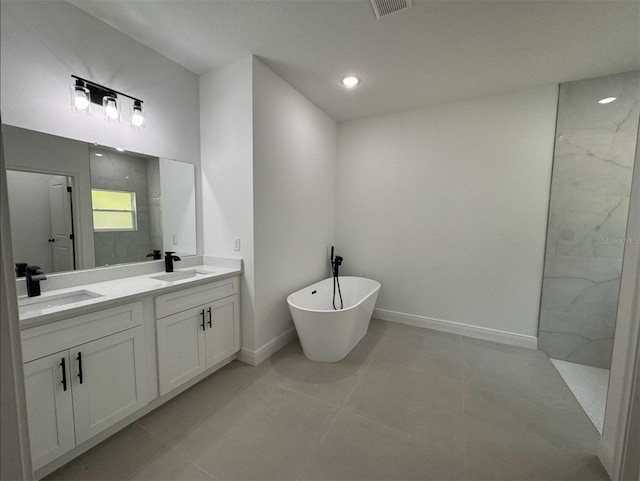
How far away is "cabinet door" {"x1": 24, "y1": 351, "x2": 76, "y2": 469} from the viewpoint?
1274 millimetres

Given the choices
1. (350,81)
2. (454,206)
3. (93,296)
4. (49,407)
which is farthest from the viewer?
(454,206)

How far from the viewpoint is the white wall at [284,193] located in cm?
237

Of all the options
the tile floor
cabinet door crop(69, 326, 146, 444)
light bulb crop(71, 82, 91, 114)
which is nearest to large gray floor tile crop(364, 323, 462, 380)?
the tile floor

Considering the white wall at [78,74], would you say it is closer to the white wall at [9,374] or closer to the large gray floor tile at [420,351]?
the white wall at [9,374]

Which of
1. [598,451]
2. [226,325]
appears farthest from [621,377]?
[226,325]

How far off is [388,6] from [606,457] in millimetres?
2942

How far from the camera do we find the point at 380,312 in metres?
3.51

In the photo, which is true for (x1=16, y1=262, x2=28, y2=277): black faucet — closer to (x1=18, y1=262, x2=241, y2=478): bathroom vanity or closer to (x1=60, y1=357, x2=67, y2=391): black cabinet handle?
(x1=18, y1=262, x2=241, y2=478): bathroom vanity

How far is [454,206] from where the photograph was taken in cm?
302

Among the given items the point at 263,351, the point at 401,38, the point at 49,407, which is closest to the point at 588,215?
the point at 401,38

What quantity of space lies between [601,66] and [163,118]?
378 cm

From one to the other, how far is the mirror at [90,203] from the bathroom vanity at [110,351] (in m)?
0.26

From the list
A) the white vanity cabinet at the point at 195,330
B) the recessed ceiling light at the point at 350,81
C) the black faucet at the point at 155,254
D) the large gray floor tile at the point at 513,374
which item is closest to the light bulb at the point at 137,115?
the black faucet at the point at 155,254

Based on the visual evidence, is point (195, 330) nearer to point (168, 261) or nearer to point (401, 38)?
→ point (168, 261)
